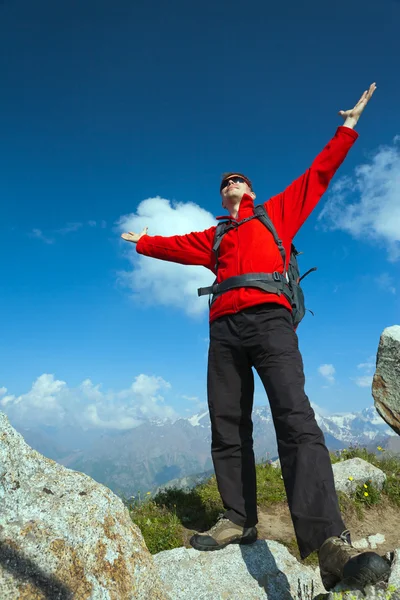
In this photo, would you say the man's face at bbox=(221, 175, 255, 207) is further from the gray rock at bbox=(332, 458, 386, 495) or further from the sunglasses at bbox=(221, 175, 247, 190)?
the gray rock at bbox=(332, 458, 386, 495)

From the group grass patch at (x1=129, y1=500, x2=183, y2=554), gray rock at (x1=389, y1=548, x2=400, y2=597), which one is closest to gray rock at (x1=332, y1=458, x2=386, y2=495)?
grass patch at (x1=129, y1=500, x2=183, y2=554)

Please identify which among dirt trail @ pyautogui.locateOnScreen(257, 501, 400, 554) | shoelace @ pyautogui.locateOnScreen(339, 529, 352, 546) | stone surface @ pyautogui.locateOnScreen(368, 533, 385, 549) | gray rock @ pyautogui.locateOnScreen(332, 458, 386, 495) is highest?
gray rock @ pyautogui.locateOnScreen(332, 458, 386, 495)

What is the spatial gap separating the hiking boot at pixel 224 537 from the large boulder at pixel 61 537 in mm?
1851

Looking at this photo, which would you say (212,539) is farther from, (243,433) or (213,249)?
(213,249)

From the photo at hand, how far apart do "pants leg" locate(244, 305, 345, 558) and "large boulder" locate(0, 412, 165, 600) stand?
1514mm

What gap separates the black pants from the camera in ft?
11.7

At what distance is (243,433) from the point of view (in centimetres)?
496

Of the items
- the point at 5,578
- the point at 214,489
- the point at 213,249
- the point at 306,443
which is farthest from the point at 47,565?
the point at 214,489

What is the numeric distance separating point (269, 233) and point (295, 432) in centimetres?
259

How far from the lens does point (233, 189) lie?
588cm

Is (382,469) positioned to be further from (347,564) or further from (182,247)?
(347,564)

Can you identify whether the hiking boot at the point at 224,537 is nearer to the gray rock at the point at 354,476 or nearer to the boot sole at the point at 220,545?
the boot sole at the point at 220,545

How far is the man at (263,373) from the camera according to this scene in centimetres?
371

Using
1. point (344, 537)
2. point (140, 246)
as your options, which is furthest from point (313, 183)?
point (344, 537)
